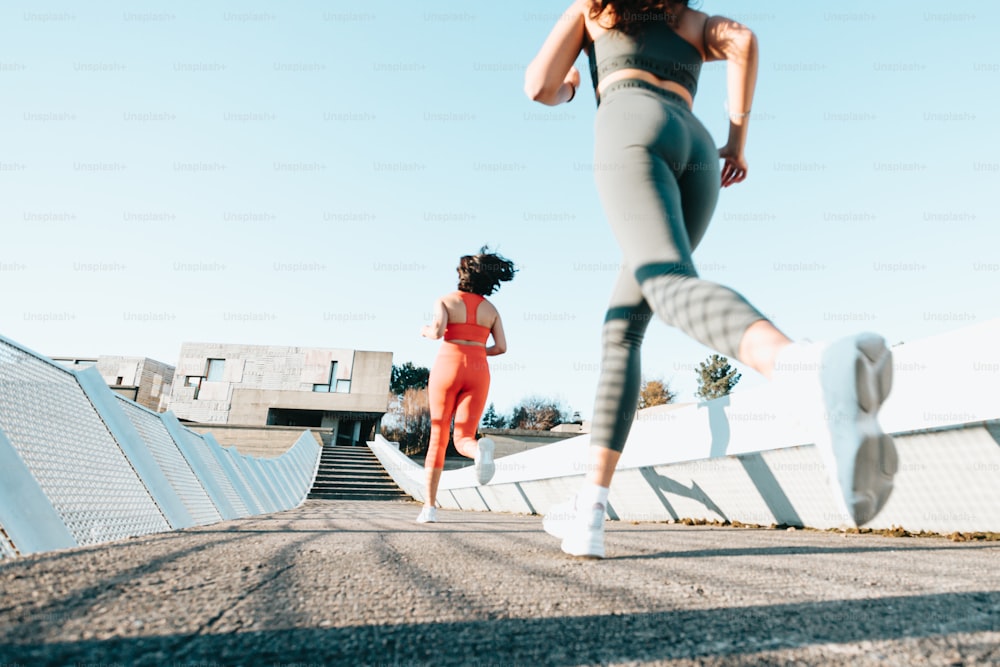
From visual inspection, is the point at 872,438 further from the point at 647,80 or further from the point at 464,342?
the point at 464,342

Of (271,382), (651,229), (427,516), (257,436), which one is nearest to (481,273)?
(427,516)

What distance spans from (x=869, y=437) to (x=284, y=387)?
35.7 metres

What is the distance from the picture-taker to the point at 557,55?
1.73m

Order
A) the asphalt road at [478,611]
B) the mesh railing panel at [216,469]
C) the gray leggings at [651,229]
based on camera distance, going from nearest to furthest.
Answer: the asphalt road at [478,611]
the gray leggings at [651,229]
the mesh railing panel at [216,469]

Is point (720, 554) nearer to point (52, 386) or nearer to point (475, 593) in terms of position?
point (475, 593)

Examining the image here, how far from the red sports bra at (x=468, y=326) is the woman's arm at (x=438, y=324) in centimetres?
10

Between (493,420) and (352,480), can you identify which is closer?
(352,480)

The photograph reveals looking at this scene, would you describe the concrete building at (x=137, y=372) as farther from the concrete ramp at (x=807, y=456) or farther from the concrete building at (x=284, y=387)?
the concrete ramp at (x=807, y=456)

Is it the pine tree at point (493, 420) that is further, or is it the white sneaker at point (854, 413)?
the pine tree at point (493, 420)

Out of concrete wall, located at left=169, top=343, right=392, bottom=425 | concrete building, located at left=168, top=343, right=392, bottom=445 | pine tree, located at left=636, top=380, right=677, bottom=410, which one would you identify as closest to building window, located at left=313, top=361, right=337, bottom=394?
concrete building, located at left=168, top=343, right=392, bottom=445

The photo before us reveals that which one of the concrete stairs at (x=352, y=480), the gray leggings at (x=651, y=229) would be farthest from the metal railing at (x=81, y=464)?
the concrete stairs at (x=352, y=480)

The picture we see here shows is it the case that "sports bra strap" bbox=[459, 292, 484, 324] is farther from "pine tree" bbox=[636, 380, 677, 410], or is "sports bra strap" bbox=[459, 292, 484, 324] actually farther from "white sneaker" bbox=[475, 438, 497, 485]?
"pine tree" bbox=[636, 380, 677, 410]

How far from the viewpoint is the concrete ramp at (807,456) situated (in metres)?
1.84

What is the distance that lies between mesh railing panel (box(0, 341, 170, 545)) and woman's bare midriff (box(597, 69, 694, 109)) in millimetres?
2042
